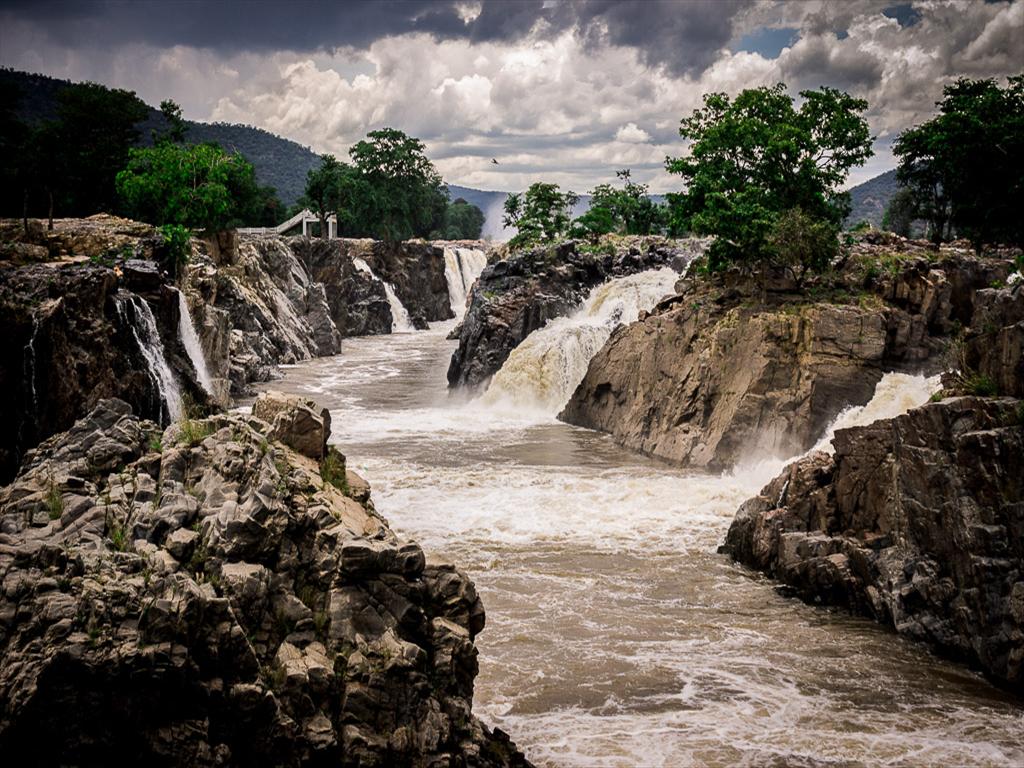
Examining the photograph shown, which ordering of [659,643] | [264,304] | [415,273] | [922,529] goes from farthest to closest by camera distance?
1. [415,273]
2. [264,304]
3. [922,529]
4. [659,643]

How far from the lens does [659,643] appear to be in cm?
1407

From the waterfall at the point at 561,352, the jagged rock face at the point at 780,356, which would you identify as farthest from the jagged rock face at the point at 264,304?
the jagged rock face at the point at 780,356

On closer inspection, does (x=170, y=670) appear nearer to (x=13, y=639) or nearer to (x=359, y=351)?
(x=13, y=639)

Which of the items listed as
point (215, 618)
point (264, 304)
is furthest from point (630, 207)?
point (215, 618)

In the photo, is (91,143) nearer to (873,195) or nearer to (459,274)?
(459,274)

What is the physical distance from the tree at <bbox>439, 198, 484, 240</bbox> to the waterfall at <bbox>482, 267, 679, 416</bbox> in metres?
81.4

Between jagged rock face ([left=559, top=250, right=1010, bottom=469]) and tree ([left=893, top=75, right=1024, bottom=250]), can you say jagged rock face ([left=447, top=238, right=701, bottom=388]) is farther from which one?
tree ([left=893, top=75, right=1024, bottom=250])

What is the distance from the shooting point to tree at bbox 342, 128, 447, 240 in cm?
7988

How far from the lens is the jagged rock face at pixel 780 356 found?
24.6 metres

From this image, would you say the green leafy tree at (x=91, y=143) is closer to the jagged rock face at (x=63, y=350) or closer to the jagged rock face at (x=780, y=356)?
the jagged rock face at (x=63, y=350)

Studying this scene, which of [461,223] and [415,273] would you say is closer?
[415,273]

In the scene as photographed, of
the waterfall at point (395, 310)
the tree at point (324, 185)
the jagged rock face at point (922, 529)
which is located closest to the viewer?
the jagged rock face at point (922, 529)

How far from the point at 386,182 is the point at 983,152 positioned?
197 feet

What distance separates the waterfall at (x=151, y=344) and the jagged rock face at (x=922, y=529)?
14134 mm
